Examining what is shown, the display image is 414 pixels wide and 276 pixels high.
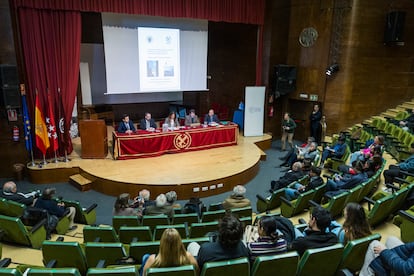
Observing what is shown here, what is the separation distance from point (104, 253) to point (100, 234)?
632 mm

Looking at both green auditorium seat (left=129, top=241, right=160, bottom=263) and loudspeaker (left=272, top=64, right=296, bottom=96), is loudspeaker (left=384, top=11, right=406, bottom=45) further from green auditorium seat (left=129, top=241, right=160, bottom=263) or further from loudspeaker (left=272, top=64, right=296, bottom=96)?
green auditorium seat (left=129, top=241, right=160, bottom=263)

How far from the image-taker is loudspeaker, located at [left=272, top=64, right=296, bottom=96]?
10861 mm

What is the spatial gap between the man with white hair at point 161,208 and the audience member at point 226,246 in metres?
2.12

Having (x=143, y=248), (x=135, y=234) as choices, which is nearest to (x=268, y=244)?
(x=143, y=248)

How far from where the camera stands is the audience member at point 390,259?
2.37m

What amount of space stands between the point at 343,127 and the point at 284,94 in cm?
215

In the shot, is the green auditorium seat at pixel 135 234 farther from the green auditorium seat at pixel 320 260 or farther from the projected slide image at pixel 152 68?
the projected slide image at pixel 152 68

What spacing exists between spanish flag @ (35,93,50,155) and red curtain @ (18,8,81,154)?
0.35 meters

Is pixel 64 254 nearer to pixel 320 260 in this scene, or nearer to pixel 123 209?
pixel 123 209

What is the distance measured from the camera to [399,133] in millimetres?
8133

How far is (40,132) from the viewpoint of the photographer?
7.80 m

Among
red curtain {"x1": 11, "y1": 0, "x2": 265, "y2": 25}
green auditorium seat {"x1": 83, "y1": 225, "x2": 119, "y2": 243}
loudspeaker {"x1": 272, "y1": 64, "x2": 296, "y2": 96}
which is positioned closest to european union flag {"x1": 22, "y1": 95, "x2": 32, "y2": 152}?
red curtain {"x1": 11, "y1": 0, "x2": 265, "y2": 25}

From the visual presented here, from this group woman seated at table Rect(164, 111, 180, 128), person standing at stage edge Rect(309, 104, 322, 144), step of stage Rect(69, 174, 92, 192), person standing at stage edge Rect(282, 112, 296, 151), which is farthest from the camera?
person standing at stage edge Rect(309, 104, 322, 144)

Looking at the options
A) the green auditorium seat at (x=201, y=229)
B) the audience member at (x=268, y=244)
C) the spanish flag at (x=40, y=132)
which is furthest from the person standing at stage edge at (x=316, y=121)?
the audience member at (x=268, y=244)
